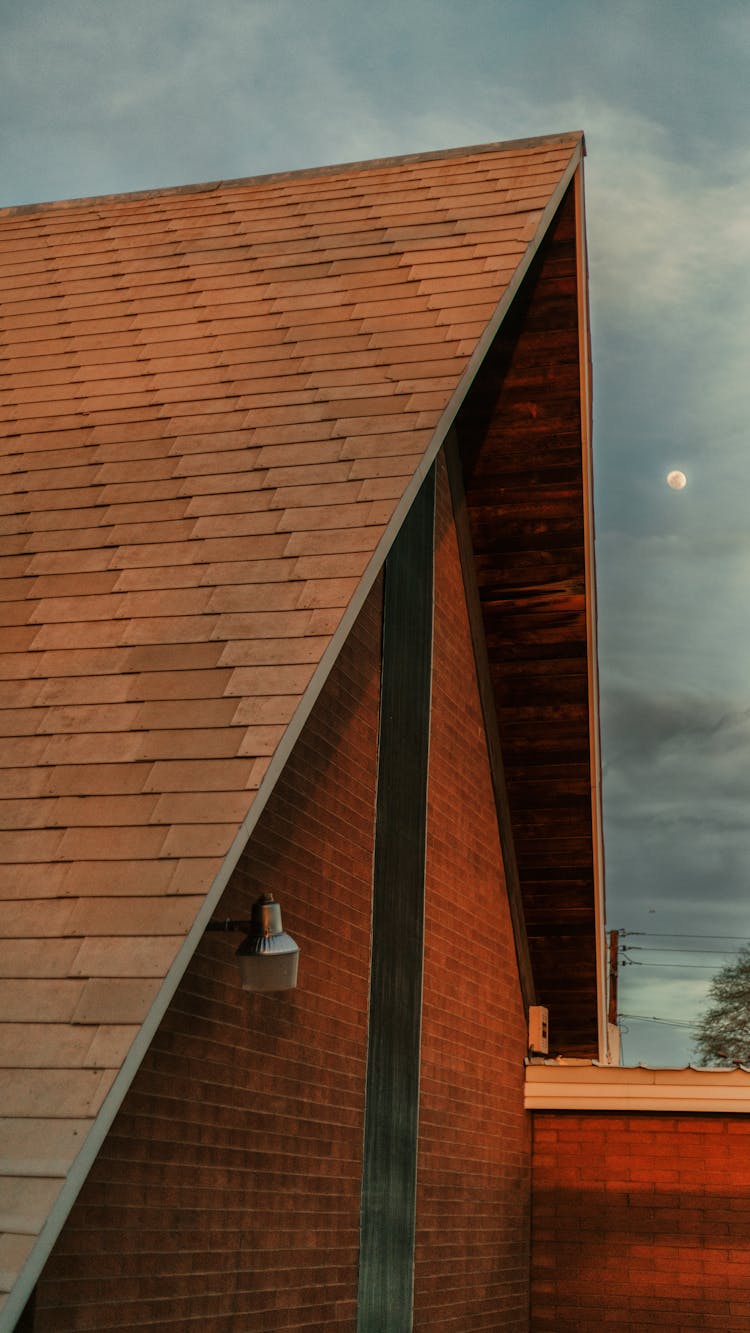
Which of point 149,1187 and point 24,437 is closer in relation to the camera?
point 149,1187

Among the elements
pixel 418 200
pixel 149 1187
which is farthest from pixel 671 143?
pixel 149 1187

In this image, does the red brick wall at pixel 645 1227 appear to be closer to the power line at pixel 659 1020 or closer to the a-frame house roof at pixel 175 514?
the a-frame house roof at pixel 175 514

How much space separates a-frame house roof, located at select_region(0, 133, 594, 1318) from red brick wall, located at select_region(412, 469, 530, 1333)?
194cm

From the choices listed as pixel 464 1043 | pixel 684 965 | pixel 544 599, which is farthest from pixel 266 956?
pixel 684 965

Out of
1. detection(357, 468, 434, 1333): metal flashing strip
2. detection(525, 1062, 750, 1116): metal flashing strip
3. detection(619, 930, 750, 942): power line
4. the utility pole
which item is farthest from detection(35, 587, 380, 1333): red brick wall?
detection(619, 930, 750, 942): power line

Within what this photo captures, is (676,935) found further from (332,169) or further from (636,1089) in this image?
(332,169)

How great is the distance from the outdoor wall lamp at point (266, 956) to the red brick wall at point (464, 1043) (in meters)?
3.60

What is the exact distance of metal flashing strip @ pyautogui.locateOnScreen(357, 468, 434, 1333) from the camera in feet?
23.0

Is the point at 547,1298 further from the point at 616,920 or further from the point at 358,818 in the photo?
the point at 616,920

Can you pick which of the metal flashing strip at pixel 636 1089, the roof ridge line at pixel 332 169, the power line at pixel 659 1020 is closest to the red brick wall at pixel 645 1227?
the metal flashing strip at pixel 636 1089

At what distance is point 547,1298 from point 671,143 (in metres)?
35.0

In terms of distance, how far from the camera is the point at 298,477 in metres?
5.66

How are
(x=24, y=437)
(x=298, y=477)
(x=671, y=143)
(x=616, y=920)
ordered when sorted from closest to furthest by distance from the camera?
1. (x=298, y=477)
2. (x=24, y=437)
3. (x=671, y=143)
4. (x=616, y=920)

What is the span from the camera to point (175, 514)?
557 cm
